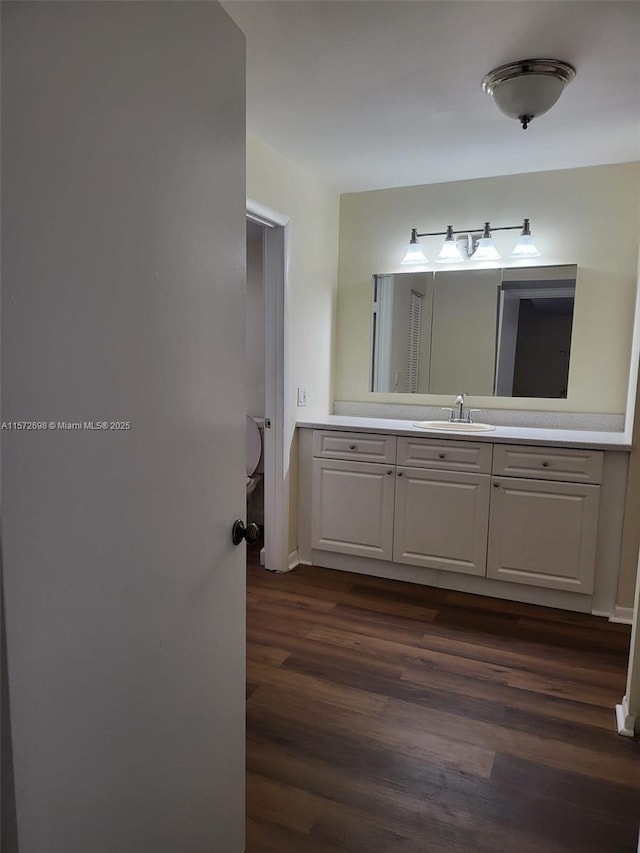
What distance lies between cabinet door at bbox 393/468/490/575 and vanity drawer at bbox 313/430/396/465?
5.9 inches

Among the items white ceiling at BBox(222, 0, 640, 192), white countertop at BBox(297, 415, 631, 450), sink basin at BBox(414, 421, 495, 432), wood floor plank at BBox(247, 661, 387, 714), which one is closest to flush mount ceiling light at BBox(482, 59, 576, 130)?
white ceiling at BBox(222, 0, 640, 192)

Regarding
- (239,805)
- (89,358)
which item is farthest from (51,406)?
(239,805)

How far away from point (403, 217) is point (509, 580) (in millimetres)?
2261

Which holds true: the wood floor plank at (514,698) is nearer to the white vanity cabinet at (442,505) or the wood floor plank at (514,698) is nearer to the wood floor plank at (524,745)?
the wood floor plank at (524,745)

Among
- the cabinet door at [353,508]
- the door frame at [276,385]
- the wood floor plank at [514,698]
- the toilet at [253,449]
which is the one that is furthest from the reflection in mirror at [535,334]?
the wood floor plank at [514,698]

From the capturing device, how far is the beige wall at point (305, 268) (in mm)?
2822

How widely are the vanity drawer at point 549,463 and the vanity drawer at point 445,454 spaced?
65 millimetres

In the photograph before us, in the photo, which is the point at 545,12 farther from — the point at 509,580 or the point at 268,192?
the point at 509,580

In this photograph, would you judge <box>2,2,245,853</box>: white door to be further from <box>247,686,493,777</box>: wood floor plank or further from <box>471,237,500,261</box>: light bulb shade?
<box>471,237,500,261</box>: light bulb shade

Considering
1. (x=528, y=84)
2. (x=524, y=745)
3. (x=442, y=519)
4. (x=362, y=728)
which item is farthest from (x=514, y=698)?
(x=528, y=84)

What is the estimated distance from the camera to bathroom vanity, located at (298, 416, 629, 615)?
2.70 meters

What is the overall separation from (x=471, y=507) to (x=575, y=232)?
1.65 metres

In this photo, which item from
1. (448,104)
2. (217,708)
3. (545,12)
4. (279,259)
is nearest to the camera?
(217,708)

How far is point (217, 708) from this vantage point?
114 centimetres
